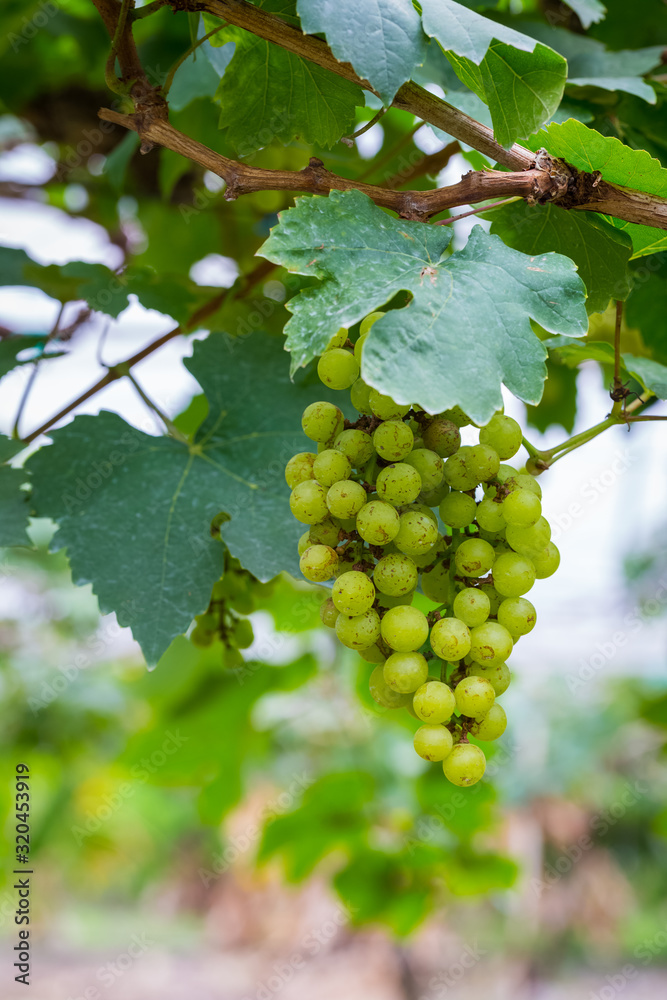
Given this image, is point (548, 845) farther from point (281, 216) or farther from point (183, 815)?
point (281, 216)

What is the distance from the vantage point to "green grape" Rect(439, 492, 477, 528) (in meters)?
0.61

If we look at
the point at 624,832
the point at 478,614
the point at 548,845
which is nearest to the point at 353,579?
the point at 478,614

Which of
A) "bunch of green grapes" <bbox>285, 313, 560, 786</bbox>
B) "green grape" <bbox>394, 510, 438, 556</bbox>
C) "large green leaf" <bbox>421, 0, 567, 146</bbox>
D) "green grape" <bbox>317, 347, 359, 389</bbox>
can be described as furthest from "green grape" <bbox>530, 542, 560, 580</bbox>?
"large green leaf" <bbox>421, 0, 567, 146</bbox>

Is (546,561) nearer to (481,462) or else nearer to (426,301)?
(481,462)

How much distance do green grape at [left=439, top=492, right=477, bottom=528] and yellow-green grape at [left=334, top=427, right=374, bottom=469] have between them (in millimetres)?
75

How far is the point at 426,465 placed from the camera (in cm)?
59

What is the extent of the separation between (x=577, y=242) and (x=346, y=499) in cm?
36

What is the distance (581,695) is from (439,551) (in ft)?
16.5

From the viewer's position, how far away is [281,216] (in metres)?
0.58

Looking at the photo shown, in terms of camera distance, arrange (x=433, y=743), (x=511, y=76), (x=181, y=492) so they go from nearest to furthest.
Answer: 1. (x=433, y=743)
2. (x=511, y=76)
3. (x=181, y=492)

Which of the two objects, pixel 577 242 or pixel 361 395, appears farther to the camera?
pixel 577 242

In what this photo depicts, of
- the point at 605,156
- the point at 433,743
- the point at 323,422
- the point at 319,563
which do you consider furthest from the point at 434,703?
the point at 605,156

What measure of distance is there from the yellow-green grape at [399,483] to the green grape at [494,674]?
0.14 meters

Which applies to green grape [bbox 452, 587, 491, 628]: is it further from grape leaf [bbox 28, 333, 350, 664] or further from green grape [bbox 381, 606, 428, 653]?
grape leaf [bbox 28, 333, 350, 664]
